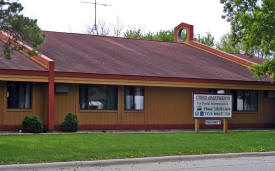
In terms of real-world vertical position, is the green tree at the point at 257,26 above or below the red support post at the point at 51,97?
above

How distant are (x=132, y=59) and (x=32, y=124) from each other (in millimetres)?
7926

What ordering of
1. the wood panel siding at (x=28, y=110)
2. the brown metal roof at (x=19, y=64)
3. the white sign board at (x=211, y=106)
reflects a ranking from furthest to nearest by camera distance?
the white sign board at (x=211, y=106), the wood panel siding at (x=28, y=110), the brown metal roof at (x=19, y=64)

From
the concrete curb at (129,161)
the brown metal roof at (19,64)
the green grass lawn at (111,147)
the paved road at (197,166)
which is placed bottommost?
the paved road at (197,166)

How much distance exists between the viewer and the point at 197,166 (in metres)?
11.5

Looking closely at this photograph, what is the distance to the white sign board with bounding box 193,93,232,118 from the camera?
2038cm

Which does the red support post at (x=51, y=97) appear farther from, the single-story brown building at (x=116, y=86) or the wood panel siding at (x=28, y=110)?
the wood panel siding at (x=28, y=110)

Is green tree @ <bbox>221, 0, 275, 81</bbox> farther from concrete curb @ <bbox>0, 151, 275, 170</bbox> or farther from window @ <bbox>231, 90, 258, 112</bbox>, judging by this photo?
concrete curb @ <bbox>0, 151, 275, 170</bbox>

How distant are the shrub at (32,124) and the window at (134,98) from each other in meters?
4.83

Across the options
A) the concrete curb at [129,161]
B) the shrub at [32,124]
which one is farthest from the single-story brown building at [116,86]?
the concrete curb at [129,161]

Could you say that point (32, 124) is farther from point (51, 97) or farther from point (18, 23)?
point (18, 23)

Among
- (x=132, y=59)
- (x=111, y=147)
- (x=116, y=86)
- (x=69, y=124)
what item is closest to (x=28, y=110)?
(x=69, y=124)

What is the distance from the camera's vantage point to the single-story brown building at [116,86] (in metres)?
20.2

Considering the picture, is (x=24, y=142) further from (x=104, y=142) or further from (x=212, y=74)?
(x=212, y=74)

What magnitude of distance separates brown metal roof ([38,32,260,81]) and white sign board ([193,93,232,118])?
2.78 meters
